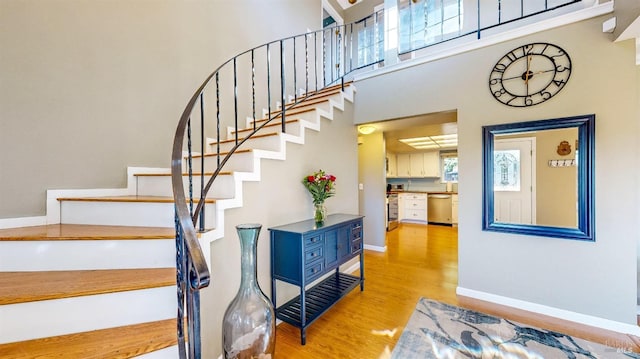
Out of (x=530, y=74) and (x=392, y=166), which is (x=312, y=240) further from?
(x=392, y=166)

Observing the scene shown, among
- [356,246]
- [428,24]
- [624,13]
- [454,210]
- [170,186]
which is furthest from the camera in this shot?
[454,210]

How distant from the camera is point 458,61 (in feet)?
9.03

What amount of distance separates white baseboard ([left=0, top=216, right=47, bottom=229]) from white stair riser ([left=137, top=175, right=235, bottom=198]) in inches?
24.8

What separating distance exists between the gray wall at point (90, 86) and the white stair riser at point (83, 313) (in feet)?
3.68

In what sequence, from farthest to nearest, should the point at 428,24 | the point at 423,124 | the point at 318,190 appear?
1. the point at 428,24
2. the point at 423,124
3. the point at 318,190

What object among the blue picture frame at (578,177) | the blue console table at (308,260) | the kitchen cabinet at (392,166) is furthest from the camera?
the kitchen cabinet at (392,166)

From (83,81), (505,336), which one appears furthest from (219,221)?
(505,336)

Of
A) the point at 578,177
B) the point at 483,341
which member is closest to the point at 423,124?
the point at 578,177

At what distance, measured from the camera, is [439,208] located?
6824 mm

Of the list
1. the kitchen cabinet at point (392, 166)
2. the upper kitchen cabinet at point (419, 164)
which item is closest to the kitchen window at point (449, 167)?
the upper kitchen cabinet at point (419, 164)

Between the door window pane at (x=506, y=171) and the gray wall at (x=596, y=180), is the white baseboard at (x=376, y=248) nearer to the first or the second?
the gray wall at (x=596, y=180)

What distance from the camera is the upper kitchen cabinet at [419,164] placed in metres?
7.18

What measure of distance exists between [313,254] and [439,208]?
577 centimetres

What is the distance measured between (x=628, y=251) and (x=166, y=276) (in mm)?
3454
